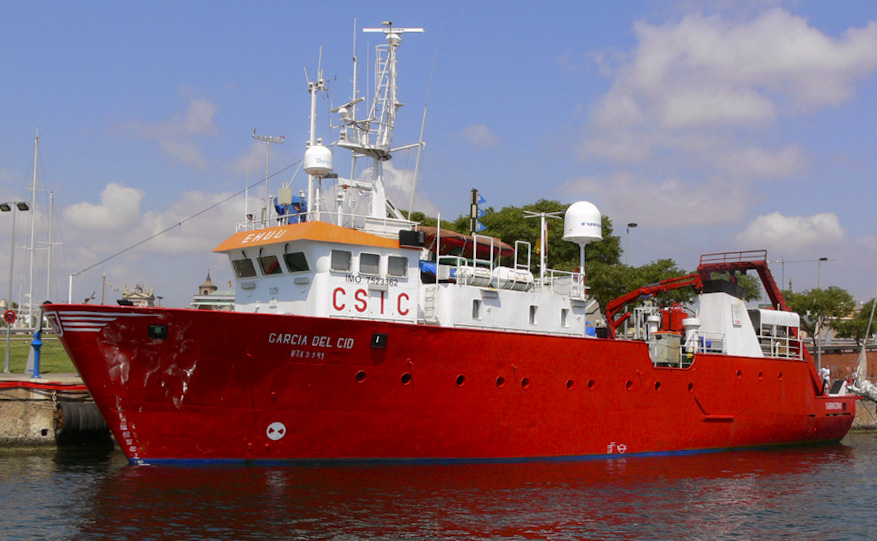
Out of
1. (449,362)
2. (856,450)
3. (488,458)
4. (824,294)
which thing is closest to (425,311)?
(449,362)

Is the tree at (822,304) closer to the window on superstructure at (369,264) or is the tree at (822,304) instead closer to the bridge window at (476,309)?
the bridge window at (476,309)

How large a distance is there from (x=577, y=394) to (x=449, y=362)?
15.5 ft

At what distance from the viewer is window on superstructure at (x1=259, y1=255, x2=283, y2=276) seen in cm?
2139

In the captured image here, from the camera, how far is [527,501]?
687 inches

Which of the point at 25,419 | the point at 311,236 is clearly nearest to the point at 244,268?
the point at 311,236

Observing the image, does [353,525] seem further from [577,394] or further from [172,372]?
[577,394]

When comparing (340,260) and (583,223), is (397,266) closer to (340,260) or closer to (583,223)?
(340,260)

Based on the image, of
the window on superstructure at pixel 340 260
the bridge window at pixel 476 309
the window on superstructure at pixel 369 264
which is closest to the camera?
the window on superstructure at pixel 340 260

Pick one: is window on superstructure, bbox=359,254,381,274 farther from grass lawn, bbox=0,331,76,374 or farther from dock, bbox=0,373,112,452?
grass lawn, bbox=0,331,76,374

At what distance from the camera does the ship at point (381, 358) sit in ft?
59.9

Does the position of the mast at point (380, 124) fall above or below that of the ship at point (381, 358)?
above

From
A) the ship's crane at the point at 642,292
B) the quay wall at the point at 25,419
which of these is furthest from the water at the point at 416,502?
the ship's crane at the point at 642,292

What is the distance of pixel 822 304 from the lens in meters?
57.8

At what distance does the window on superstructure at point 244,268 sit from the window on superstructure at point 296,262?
4.68 feet
